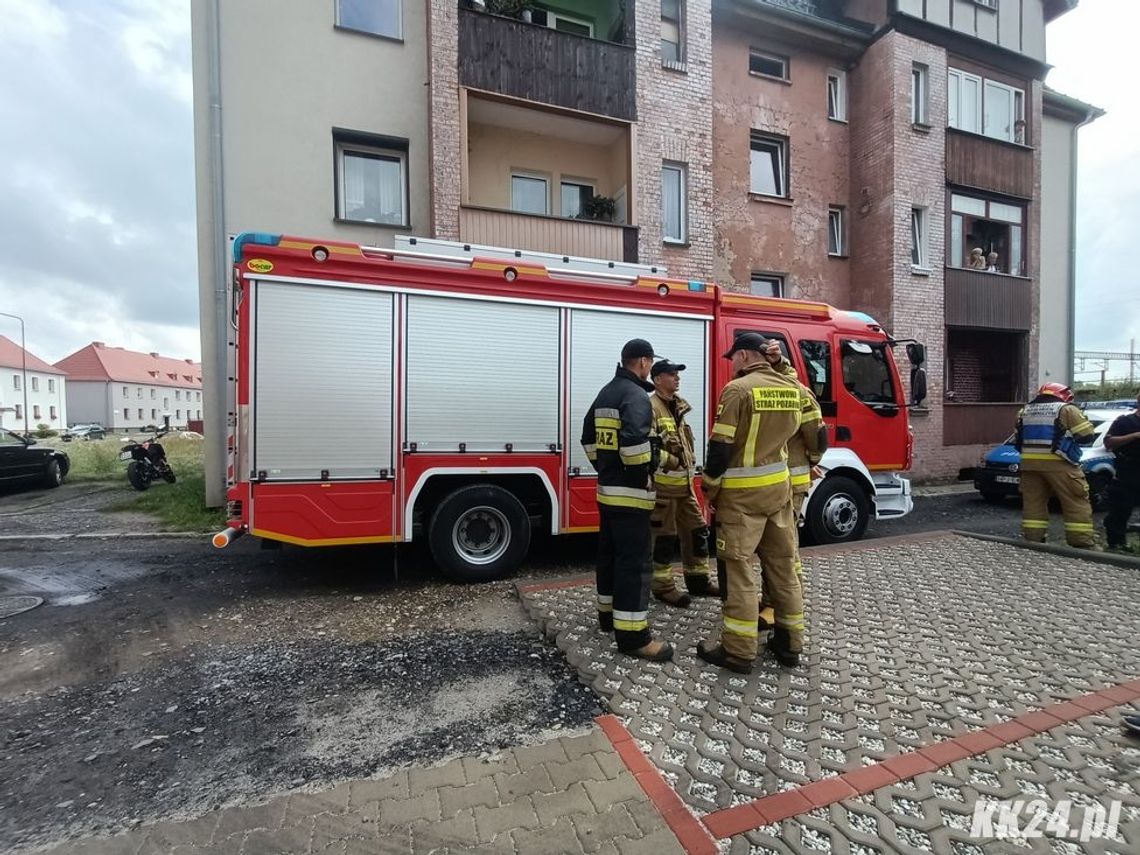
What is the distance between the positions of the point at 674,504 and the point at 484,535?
177cm

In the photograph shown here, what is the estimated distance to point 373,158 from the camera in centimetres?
952

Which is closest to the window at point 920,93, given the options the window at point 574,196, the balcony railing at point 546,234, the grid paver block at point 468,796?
the window at point 574,196

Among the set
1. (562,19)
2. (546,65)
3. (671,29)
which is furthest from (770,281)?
(562,19)

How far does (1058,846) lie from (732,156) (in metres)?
12.6

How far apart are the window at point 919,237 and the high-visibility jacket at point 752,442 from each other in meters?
11.9

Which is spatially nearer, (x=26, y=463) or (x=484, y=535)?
(x=484, y=535)

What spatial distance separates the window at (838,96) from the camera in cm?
1334

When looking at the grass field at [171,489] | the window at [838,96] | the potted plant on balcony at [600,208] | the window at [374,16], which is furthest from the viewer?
the window at [838,96]

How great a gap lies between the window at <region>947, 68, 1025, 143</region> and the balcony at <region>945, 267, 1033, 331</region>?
3482 mm

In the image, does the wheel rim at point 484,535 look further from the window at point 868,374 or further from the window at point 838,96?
the window at point 838,96

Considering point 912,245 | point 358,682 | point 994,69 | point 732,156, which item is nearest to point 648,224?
point 732,156

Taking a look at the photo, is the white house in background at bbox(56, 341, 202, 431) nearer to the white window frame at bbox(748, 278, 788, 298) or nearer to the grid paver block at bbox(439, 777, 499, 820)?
the white window frame at bbox(748, 278, 788, 298)

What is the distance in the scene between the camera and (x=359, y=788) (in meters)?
2.27

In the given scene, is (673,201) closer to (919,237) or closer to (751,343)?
(919,237)
